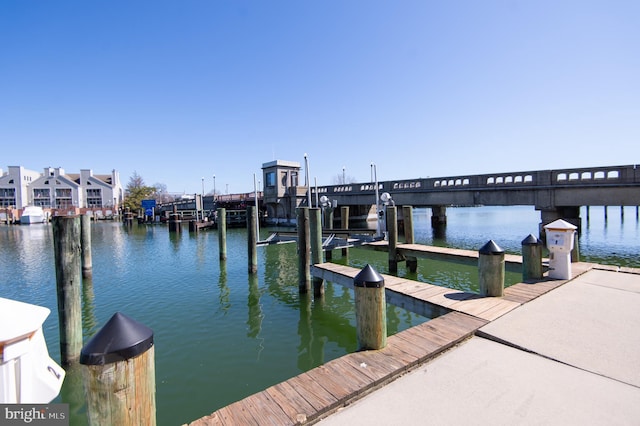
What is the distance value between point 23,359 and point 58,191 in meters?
101

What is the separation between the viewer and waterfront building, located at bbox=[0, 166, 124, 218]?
241 ft

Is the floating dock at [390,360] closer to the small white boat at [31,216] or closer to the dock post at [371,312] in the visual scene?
the dock post at [371,312]

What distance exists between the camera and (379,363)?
13.7 ft

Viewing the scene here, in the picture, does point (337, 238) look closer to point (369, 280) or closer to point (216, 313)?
point (216, 313)

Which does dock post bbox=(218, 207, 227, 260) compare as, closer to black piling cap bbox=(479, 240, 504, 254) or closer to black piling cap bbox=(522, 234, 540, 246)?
black piling cap bbox=(479, 240, 504, 254)

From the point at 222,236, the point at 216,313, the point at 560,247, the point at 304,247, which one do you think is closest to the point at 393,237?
the point at 304,247

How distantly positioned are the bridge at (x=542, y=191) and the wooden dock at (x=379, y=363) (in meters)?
12.0

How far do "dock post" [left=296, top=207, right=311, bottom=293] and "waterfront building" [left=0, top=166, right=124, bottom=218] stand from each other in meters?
80.7

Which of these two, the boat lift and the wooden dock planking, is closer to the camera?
the wooden dock planking

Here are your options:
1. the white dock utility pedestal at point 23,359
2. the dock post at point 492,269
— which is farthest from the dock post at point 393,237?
the white dock utility pedestal at point 23,359

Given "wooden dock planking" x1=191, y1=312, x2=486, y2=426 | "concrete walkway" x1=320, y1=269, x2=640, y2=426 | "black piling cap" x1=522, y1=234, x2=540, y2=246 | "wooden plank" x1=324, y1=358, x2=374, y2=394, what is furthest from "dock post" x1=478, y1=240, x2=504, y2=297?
"wooden plank" x1=324, y1=358, x2=374, y2=394

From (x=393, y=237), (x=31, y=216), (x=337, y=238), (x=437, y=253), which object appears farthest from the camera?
(x=31, y=216)

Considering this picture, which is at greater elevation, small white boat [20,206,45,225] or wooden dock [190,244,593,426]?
small white boat [20,206,45,225]

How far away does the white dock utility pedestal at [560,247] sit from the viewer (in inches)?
301
